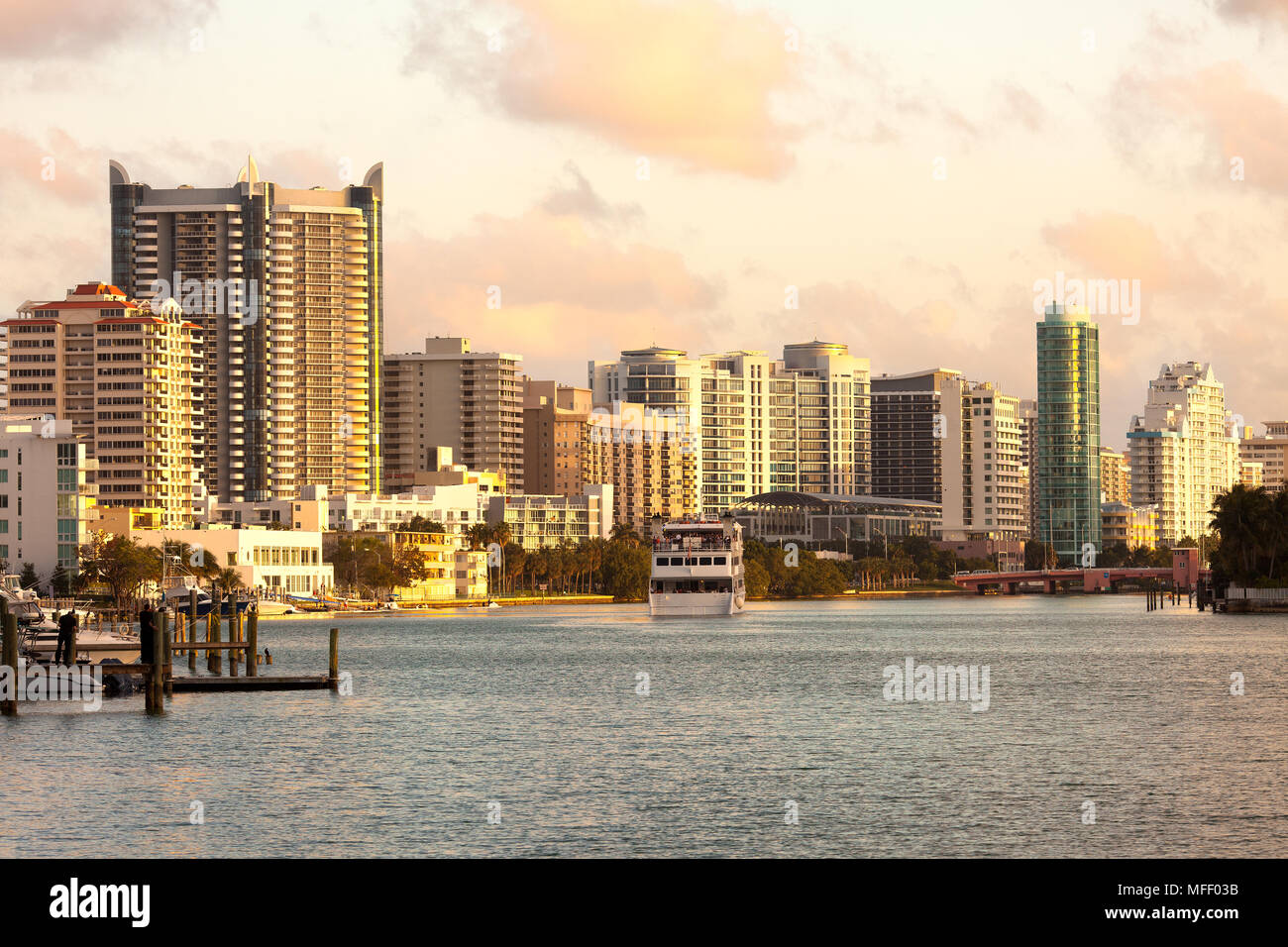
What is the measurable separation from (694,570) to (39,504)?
260ft

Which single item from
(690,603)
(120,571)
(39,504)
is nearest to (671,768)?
(690,603)

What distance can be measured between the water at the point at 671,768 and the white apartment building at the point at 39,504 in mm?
113620

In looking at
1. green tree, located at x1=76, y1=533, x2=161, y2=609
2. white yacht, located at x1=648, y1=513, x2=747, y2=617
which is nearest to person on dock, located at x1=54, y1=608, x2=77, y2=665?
white yacht, located at x1=648, y1=513, x2=747, y2=617

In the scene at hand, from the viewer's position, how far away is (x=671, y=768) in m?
50.5

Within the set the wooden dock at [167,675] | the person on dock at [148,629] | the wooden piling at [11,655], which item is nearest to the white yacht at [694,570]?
the wooden dock at [167,675]

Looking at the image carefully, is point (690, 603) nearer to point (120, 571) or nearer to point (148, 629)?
point (120, 571)

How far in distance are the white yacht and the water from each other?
7165cm

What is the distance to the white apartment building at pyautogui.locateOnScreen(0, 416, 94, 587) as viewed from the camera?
7726 inches

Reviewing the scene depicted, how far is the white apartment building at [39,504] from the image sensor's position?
196m

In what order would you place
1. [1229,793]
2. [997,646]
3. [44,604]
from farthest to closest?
[44,604]
[997,646]
[1229,793]
